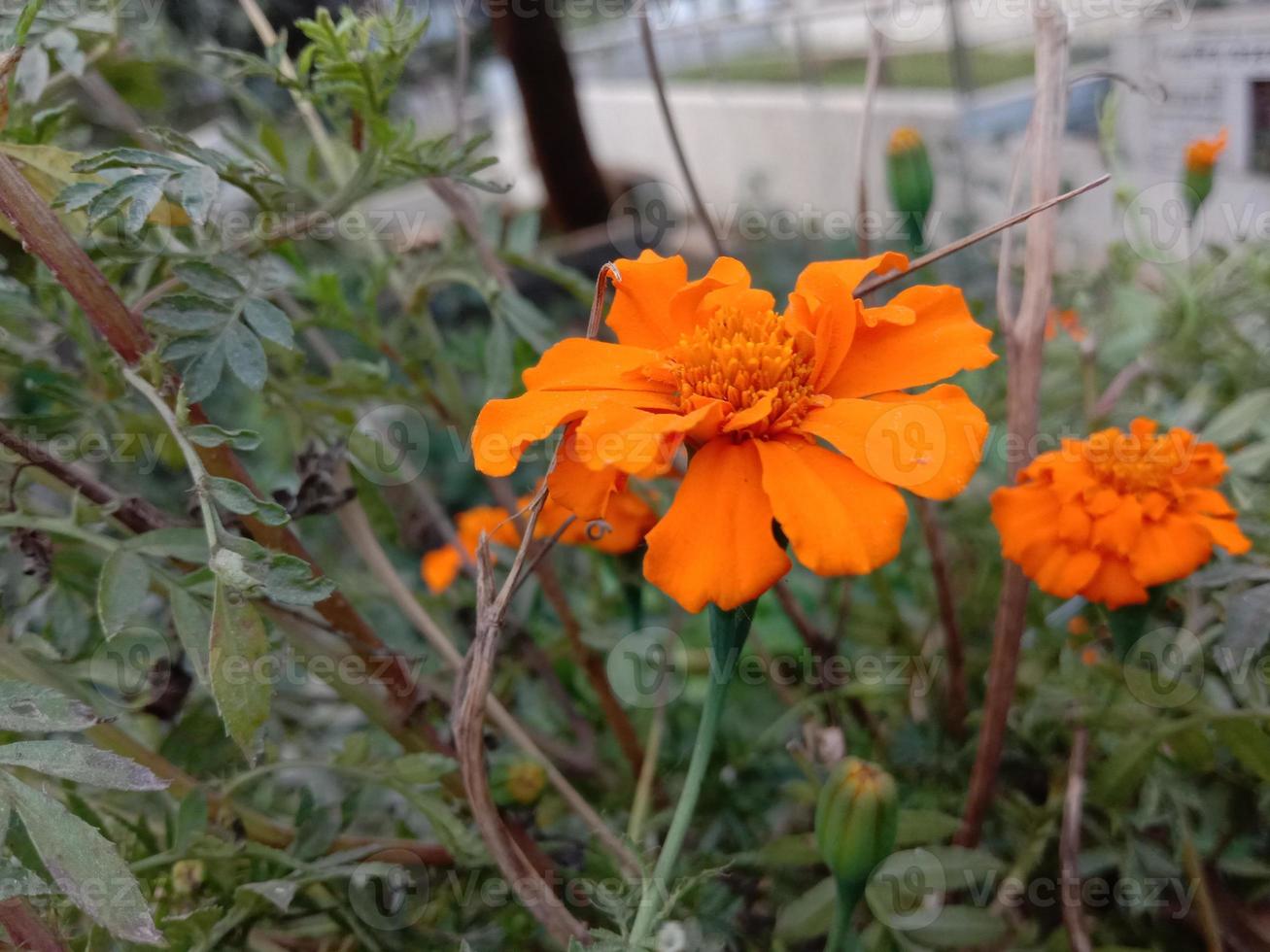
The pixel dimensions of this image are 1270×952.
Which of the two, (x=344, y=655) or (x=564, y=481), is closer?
(x=564, y=481)

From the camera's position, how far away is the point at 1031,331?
1.39ft

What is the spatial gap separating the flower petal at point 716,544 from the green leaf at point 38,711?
0.16 metres

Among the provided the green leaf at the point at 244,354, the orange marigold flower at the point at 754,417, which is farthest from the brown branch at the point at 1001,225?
the green leaf at the point at 244,354

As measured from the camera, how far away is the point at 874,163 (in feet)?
7.60

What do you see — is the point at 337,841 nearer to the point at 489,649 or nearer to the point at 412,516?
the point at 489,649

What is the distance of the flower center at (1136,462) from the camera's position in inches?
15.4

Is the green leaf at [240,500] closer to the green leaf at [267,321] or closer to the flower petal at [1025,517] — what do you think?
the green leaf at [267,321]

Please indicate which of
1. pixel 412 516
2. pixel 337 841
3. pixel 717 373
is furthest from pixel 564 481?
pixel 412 516

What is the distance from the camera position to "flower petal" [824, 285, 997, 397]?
0.31 m

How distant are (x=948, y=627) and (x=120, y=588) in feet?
1.26

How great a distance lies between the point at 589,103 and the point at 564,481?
5.24 m
